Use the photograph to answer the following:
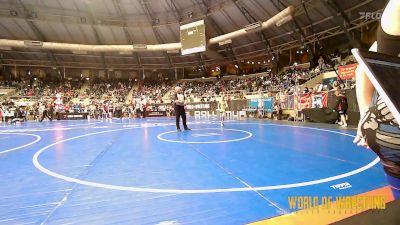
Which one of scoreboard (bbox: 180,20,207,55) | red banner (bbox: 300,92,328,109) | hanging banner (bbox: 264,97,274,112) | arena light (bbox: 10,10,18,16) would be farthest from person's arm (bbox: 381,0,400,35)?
arena light (bbox: 10,10,18,16)

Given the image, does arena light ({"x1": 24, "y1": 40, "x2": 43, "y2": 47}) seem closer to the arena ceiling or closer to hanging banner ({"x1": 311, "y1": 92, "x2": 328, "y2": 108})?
the arena ceiling

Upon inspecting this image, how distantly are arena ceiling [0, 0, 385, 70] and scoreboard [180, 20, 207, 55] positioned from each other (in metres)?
1.76

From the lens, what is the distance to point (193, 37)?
1023 inches

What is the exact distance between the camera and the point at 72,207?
2.56 m

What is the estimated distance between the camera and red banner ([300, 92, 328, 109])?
1220 centimetres

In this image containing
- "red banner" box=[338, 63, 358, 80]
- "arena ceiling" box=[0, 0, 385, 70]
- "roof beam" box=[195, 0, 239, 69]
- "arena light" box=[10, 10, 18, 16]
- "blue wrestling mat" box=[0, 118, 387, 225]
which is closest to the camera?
"blue wrestling mat" box=[0, 118, 387, 225]

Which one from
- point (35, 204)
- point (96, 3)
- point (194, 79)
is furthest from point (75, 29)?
point (35, 204)

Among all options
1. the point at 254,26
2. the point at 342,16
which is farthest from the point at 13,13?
the point at 342,16

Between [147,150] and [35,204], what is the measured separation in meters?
3.06

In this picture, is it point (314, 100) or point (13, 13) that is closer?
point (314, 100)

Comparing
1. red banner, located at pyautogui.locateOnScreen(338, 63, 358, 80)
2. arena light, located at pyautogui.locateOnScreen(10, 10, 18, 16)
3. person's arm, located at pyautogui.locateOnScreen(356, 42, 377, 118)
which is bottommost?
person's arm, located at pyautogui.locateOnScreen(356, 42, 377, 118)

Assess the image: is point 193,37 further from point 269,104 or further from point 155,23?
point 269,104

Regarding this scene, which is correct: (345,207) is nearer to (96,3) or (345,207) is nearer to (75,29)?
(96,3)

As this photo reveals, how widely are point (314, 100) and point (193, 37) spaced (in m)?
16.1
